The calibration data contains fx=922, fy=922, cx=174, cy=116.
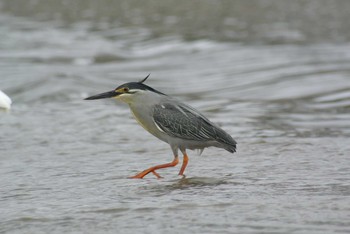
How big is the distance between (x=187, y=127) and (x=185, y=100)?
15.1 feet

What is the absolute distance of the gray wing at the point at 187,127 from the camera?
24.5ft

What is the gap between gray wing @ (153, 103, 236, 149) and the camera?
747 centimetres

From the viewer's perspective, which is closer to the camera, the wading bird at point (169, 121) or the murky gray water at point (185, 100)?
the murky gray water at point (185, 100)

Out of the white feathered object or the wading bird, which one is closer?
the wading bird

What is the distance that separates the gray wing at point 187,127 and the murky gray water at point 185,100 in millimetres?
341

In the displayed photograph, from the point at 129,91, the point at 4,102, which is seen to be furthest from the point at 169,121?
the point at 4,102

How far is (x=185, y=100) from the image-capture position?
476 inches

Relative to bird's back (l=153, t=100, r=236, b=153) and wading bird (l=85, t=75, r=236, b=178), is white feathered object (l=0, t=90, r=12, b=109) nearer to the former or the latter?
wading bird (l=85, t=75, r=236, b=178)

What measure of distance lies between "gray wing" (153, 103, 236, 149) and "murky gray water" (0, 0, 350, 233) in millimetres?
341

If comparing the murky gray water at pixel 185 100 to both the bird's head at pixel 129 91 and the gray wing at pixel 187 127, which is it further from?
the bird's head at pixel 129 91

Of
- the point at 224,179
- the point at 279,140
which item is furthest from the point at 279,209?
the point at 279,140

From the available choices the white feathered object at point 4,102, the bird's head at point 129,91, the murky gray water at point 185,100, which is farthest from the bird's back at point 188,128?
the white feathered object at point 4,102

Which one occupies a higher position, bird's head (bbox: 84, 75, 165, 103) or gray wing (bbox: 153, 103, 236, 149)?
bird's head (bbox: 84, 75, 165, 103)

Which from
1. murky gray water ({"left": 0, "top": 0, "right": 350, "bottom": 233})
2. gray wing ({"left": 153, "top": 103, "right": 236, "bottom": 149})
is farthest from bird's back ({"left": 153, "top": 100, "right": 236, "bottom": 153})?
murky gray water ({"left": 0, "top": 0, "right": 350, "bottom": 233})
